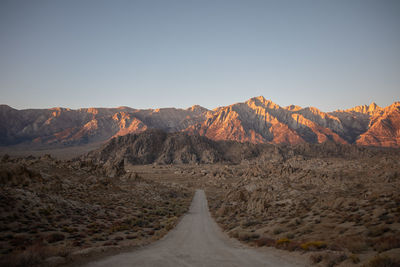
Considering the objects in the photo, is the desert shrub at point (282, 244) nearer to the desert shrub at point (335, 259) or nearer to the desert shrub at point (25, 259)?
the desert shrub at point (335, 259)

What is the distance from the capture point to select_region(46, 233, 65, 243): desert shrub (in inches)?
665

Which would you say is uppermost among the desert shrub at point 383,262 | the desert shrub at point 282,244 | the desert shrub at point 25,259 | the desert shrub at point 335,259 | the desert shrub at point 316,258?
the desert shrub at point 383,262

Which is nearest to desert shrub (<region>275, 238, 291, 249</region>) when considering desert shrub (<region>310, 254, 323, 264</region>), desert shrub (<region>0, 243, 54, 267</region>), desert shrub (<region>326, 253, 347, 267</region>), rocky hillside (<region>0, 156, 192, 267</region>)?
desert shrub (<region>310, 254, 323, 264</region>)

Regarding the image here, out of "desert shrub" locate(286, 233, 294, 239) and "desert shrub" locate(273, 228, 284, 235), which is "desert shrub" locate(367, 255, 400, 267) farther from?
"desert shrub" locate(273, 228, 284, 235)

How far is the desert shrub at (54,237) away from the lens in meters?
16.9

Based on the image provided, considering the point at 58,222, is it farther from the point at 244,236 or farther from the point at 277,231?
the point at 277,231

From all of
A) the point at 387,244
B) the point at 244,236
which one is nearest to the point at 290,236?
the point at 244,236

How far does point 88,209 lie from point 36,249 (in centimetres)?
1770

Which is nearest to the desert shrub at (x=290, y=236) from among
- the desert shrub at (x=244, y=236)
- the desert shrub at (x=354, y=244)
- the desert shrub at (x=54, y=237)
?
the desert shrub at (x=244, y=236)

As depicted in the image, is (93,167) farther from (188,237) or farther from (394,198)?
(394,198)

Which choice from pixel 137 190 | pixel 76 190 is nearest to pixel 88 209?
pixel 76 190

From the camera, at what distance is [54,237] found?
17344mm

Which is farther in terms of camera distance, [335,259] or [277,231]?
[277,231]

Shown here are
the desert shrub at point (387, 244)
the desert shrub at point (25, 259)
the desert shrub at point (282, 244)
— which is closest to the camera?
the desert shrub at point (25, 259)
